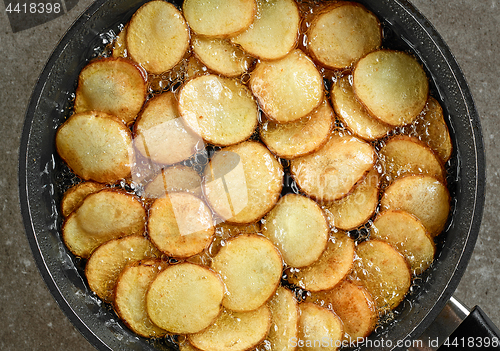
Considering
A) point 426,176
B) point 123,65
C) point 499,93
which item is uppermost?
point 499,93

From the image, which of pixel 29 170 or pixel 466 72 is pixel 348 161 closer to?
pixel 466 72

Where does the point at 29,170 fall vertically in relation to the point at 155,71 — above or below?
below

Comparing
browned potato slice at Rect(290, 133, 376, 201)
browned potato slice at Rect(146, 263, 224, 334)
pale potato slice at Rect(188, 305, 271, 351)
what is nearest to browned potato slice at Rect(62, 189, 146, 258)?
browned potato slice at Rect(146, 263, 224, 334)

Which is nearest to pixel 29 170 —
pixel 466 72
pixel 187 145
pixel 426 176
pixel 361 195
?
pixel 187 145

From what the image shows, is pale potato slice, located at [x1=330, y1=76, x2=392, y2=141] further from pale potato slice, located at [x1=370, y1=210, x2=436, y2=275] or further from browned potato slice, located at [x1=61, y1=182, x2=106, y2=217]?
browned potato slice, located at [x1=61, y1=182, x2=106, y2=217]

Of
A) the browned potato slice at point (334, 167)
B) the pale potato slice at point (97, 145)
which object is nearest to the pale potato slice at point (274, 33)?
the browned potato slice at point (334, 167)

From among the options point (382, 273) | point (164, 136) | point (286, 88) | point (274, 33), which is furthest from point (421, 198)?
point (164, 136)
